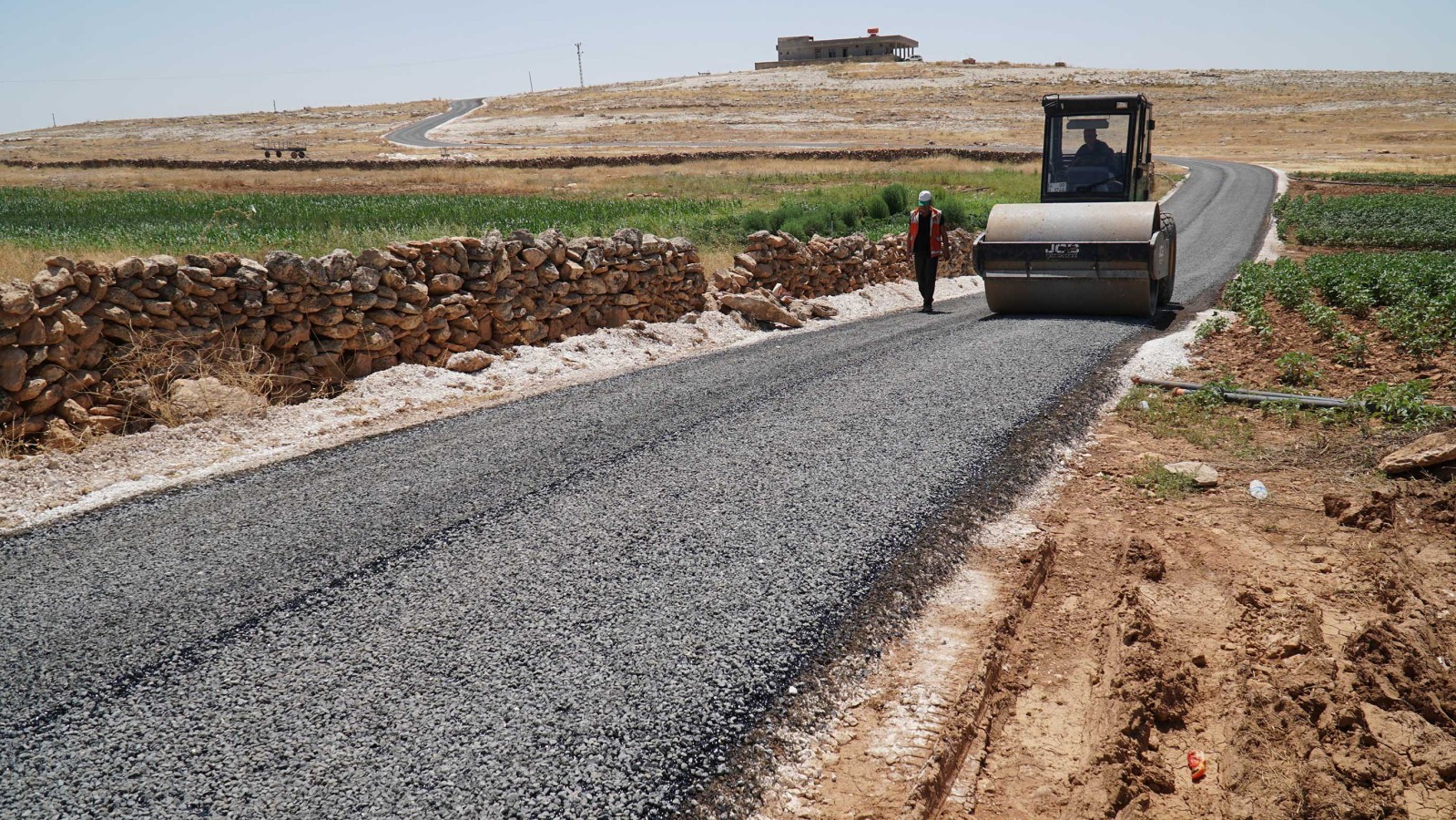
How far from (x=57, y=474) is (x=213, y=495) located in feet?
4.60

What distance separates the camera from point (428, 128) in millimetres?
77062

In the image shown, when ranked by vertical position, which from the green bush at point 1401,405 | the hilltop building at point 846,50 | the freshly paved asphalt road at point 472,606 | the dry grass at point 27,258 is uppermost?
the hilltop building at point 846,50

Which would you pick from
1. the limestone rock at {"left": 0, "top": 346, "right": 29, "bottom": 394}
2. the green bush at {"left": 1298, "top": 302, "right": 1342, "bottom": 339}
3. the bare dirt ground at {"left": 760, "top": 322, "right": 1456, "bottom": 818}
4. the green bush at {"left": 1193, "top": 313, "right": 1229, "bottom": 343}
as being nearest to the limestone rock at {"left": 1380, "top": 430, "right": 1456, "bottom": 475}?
the bare dirt ground at {"left": 760, "top": 322, "right": 1456, "bottom": 818}

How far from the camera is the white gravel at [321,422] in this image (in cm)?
617

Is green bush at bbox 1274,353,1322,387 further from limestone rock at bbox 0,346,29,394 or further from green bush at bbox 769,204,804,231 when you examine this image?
limestone rock at bbox 0,346,29,394

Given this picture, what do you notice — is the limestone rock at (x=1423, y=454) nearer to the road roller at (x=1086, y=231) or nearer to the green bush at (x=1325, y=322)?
the green bush at (x=1325, y=322)

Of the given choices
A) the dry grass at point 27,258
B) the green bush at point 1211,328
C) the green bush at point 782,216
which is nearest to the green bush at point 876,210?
the green bush at point 782,216

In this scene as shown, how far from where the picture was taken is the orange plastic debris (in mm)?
3473

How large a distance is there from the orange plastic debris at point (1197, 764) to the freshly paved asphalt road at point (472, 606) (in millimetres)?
1512

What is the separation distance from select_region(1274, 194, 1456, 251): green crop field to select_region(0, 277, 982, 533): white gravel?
17574 mm

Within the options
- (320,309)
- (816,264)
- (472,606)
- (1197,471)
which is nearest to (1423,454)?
(1197,471)

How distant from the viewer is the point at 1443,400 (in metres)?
7.66

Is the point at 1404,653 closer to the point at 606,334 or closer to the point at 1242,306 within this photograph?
the point at 606,334

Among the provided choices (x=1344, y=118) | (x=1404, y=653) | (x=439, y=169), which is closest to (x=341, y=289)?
(x=1404, y=653)
